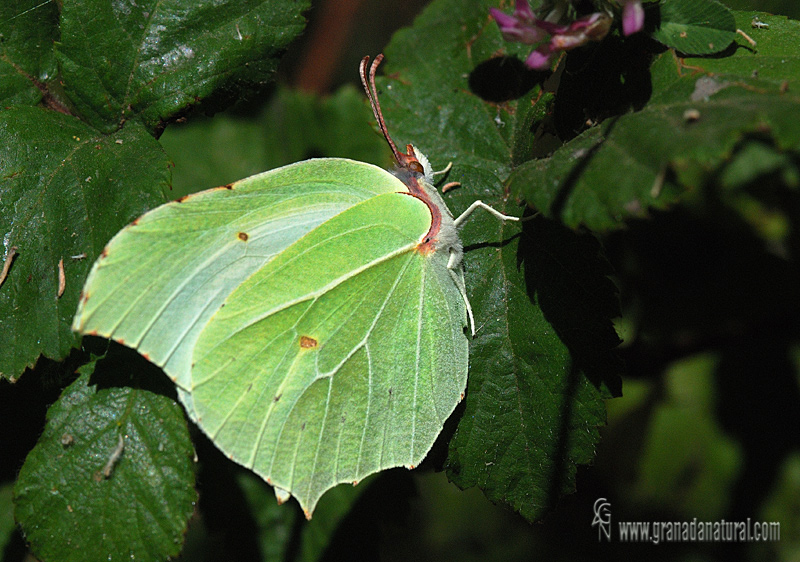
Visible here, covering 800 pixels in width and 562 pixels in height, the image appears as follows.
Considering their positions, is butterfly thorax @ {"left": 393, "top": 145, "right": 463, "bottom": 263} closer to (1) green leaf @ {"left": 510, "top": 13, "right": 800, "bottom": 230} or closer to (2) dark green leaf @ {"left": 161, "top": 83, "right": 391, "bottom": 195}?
(1) green leaf @ {"left": 510, "top": 13, "right": 800, "bottom": 230}

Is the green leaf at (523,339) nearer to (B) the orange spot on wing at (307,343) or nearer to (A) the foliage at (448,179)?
(A) the foliage at (448,179)

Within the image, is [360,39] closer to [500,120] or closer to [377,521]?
[500,120]

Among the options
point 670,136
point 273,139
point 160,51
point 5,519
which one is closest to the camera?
point 670,136

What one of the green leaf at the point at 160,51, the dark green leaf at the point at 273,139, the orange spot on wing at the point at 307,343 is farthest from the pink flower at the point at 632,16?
the dark green leaf at the point at 273,139

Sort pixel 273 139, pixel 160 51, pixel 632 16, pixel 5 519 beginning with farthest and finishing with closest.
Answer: pixel 273 139, pixel 5 519, pixel 160 51, pixel 632 16

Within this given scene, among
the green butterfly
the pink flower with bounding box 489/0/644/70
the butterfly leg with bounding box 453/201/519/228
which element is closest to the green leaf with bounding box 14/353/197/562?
the green butterfly

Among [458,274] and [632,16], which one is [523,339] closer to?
[458,274]

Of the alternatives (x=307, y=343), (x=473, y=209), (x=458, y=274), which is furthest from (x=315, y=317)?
(x=473, y=209)
